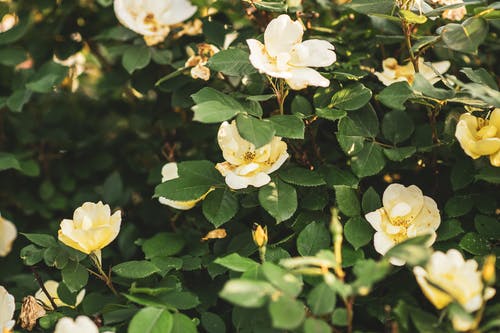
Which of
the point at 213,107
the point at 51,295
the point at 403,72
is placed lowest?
the point at 51,295

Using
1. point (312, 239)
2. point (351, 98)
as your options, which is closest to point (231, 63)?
point (351, 98)

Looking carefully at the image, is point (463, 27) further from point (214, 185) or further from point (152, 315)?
point (152, 315)

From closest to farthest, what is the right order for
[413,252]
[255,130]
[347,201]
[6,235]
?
[413,252] < [255,130] < [347,201] < [6,235]

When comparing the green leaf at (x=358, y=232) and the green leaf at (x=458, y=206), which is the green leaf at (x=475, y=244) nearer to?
the green leaf at (x=458, y=206)

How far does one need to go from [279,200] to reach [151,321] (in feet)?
1.01

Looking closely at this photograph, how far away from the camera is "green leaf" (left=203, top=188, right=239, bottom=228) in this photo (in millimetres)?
1157

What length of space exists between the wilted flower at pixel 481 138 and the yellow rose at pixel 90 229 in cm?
65

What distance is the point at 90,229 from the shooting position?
1.12 m

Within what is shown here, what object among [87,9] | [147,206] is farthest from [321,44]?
[87,9]

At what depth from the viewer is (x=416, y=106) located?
5.12 feet

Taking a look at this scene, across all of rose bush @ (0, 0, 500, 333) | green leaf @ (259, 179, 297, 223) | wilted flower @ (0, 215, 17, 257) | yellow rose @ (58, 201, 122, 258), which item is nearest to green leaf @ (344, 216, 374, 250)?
rose bush @ (0, 0, 500, 333)

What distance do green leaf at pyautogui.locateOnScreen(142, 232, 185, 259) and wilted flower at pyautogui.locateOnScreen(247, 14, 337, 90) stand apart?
41cm

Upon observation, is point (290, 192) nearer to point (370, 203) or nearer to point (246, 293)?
point (370, 203)

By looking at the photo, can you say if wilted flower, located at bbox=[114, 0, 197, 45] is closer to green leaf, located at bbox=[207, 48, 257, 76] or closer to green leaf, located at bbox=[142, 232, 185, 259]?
green leaf, located at bbox=[207, 48, 257, 76]
